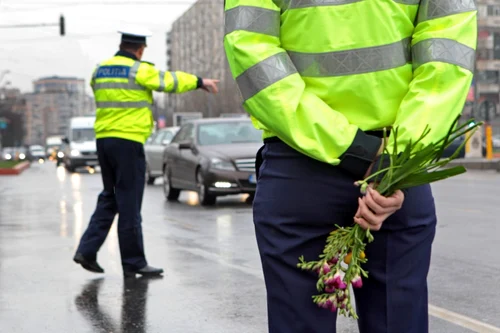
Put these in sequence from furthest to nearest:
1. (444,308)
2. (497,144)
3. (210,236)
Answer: (497,144) < (210,236) < (444,308)

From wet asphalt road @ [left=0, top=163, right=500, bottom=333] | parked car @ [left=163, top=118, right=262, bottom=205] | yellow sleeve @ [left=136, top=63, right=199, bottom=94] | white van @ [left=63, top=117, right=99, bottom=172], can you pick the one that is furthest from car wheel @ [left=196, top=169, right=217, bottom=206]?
white van @ [left=63, top=117, right=99, bottom=172]

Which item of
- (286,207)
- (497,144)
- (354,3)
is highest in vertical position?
(354,3)

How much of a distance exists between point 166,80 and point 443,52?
5276 mm

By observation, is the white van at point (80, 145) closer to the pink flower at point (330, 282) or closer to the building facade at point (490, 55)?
the pink flower at point (330, 282)

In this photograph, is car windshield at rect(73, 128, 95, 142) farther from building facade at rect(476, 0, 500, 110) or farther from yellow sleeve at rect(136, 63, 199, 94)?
building facade at rect(476, 0, 500, 110)

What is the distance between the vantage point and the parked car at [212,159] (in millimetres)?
17234

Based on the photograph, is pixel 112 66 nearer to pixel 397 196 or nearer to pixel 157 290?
pixel 157 290

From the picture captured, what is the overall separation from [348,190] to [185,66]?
176487 millimetres

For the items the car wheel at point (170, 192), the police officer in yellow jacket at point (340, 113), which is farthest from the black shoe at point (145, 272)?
the car wheel at point (170, 192)

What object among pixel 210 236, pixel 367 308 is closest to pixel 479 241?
pixel 210 236

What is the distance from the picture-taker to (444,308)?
6.58m

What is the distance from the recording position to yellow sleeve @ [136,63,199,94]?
315 inches

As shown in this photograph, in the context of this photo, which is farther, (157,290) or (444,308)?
(157,290)

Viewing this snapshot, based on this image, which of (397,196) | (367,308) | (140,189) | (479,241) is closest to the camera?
(397,196)
